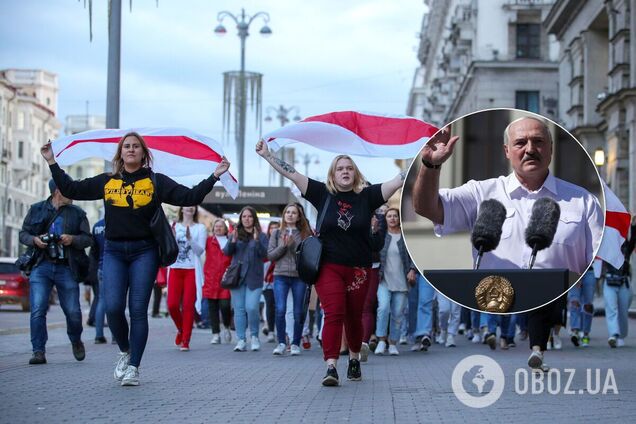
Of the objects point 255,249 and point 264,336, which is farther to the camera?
point 264,336

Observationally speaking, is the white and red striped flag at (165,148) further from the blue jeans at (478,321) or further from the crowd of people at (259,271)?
the blue jeans at (478,321)

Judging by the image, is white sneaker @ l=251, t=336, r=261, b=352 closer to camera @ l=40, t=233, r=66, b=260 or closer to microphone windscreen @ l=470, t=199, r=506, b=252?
camera @ l=40, t=233, r=66, b=260

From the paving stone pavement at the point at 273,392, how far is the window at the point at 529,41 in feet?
174

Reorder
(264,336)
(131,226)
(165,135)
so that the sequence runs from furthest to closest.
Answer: (264,336) → (165,135) → (131,226)

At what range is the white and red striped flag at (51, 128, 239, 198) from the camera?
11969 millimetres

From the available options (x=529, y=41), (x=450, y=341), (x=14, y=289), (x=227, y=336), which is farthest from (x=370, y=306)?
(x=529, y=41)

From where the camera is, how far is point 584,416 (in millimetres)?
7398

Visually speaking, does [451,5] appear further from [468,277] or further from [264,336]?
[468,277]

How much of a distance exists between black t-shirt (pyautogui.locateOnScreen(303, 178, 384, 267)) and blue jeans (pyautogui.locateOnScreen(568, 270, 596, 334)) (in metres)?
8.01

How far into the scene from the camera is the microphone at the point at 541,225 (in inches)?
213

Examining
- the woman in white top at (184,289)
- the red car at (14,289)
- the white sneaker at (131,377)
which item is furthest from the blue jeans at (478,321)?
the red car at (14,289)

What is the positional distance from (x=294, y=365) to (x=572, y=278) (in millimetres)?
7469

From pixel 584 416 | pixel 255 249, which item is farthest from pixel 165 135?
pixel 584 416

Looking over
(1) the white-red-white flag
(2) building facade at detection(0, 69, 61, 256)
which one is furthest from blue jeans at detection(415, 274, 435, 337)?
(2) building facade at detection(0, 69, 61, 256)
